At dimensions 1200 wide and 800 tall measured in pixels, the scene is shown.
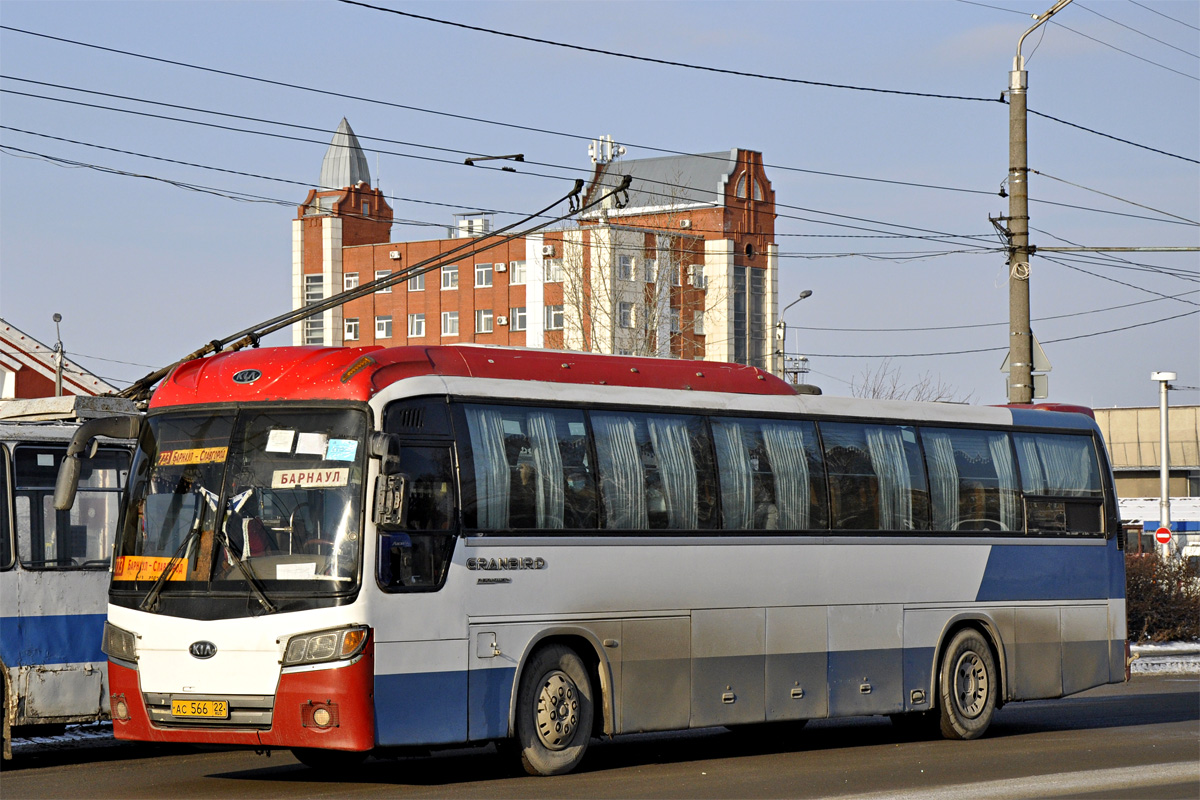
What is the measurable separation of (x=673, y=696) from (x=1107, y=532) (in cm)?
638

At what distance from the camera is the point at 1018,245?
24.0m

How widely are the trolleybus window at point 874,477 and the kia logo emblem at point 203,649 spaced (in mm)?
5967

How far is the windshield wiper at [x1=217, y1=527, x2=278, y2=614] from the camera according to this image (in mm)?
11555

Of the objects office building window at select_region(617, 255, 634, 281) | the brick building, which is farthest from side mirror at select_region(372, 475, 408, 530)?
the brick building

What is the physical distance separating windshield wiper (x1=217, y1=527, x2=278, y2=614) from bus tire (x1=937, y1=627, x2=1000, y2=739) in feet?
24.3

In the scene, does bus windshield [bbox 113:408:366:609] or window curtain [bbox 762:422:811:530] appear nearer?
bus windshield [bbox 113:408:366:609]

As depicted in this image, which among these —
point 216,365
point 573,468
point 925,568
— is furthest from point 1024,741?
point 216,365

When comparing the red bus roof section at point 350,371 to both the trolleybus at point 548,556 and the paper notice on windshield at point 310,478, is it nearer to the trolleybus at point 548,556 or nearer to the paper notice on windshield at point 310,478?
the trolleybus at point 548,556

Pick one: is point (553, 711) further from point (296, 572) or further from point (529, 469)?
point (296, 572)

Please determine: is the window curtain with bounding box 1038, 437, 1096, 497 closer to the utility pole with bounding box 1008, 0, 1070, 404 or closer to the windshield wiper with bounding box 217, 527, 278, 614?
the utility pole with bounding box 1008, 0, 1070, 404

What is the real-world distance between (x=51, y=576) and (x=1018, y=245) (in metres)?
15.0

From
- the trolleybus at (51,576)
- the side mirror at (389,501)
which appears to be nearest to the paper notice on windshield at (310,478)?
the side mirror at (389,501)

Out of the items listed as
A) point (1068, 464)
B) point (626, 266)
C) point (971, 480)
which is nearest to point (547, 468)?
point (971, 480)

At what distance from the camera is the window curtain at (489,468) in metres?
12.6
